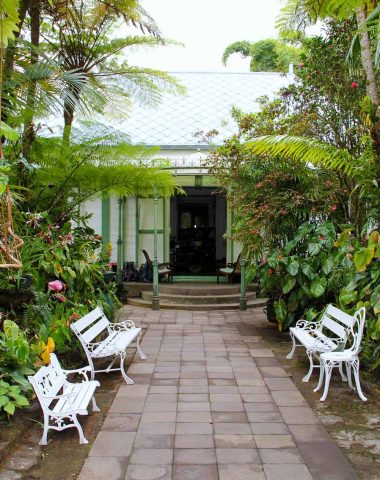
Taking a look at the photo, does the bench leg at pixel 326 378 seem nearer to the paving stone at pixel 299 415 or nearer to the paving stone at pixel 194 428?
the paving stone at pixel 299 415

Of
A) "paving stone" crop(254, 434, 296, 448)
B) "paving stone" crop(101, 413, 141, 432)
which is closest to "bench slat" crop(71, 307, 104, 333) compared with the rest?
"paving stone" crop(101, 413, 141, 432)

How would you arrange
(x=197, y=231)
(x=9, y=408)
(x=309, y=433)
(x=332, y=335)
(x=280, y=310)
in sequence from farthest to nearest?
(x=197, y=231) < (x=280, y=310) < (x=332, y=335) < (x=309, y=433) < (x=9, y=408)

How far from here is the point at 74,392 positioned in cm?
404

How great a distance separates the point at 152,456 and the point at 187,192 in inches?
428

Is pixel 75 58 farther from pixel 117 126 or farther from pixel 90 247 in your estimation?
pixel 117 126

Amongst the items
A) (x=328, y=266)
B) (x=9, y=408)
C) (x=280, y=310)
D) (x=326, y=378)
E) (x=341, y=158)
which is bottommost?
(x=326, y=378)

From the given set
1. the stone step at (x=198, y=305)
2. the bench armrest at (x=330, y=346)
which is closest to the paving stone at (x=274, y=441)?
the bench armrest at (x=330, y=346)

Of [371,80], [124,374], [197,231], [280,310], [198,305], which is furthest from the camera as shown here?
[197,231]

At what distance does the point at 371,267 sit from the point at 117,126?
9581mm

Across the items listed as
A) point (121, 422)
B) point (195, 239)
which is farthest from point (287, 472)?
point (195, 239)

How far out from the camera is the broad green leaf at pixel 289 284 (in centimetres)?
702

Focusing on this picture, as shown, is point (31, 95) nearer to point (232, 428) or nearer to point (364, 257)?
point (364, 257)

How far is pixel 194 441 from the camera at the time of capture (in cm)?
376

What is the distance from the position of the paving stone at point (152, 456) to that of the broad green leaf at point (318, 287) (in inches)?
142
